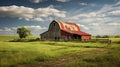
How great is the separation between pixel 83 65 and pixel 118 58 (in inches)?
149

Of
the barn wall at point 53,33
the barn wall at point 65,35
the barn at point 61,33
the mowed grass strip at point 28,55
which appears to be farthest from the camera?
the barn wall at point 53,33

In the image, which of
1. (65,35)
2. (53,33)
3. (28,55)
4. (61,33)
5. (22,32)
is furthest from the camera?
(22,32)

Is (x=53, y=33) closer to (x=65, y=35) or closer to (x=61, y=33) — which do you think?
(x=61, y=33)

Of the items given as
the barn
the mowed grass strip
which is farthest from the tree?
the mowed grass strip

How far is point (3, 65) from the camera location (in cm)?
1490

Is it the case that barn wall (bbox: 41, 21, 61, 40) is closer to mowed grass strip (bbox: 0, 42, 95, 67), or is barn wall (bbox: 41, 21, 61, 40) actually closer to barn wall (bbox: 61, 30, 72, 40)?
barn wall (bbox: 61, 30, 72, 40)

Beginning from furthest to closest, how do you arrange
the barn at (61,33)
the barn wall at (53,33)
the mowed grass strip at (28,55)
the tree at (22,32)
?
the tree at (22,32)
the barn wall at (53,33)
the barn at (61,33)
the mowed grass strip at (28,55)

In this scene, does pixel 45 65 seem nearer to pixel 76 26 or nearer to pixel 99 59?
pixel 99 59

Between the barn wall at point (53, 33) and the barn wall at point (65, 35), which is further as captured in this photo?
the barn wall at point (53, 33)

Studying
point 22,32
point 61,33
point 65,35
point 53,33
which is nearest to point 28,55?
point 65,35

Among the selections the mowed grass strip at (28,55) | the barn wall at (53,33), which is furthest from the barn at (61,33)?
the mowed grass strip at (28,55)

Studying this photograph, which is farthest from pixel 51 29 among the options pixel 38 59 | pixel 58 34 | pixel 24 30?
pixel 38 59

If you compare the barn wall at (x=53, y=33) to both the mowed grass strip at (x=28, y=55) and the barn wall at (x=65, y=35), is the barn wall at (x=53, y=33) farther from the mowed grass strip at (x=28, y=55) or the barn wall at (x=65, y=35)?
the mowed grass strip at (x=28, y=55)

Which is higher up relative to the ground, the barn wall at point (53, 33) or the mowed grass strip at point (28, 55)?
the barn wall at point (53, 33)
